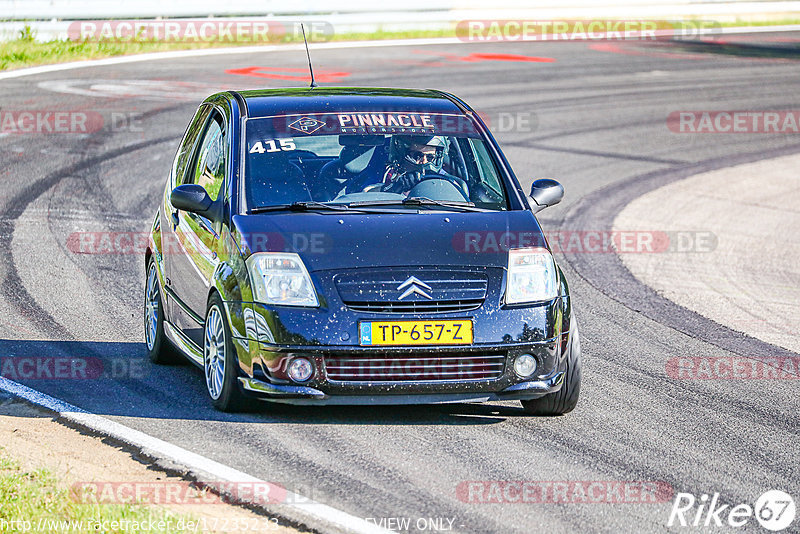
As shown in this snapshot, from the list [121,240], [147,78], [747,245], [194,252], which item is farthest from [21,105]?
[194,252]

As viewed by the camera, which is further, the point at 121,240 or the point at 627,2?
the point at 627,2

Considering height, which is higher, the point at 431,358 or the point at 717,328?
the point at 431,358

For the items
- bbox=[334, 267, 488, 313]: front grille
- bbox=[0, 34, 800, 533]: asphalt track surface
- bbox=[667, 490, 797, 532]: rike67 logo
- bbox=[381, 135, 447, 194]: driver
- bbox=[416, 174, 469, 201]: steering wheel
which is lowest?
bbox=[0, 34, 800, 533]: asphalt track surface

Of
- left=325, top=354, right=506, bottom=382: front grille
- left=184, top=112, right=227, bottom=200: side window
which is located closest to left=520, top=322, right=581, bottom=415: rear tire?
left=325, top=354, right=506, bottom=382: front grille

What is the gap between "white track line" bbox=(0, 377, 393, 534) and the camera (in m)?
5.46

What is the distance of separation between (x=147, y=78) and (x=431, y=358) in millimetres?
16555

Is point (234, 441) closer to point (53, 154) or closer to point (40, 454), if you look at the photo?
point (40, 454)

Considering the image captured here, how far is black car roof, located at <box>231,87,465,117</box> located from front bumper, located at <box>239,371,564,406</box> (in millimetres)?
1933

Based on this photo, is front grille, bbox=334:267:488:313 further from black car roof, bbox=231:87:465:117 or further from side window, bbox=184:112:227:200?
black car roof, bbox=231:87:465:117

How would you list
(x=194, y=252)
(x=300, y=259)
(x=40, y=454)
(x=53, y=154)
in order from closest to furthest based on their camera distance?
(x=40, y=454)
(x=300, y=259)
(x=194, y=252)
(x=53, y=154)

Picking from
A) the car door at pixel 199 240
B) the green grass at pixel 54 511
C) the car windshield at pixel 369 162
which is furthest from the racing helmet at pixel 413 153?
the green grass at pixel 54 511

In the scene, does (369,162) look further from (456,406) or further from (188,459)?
(188,459)

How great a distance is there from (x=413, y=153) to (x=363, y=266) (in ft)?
4.67

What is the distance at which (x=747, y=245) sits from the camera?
13305 mm
